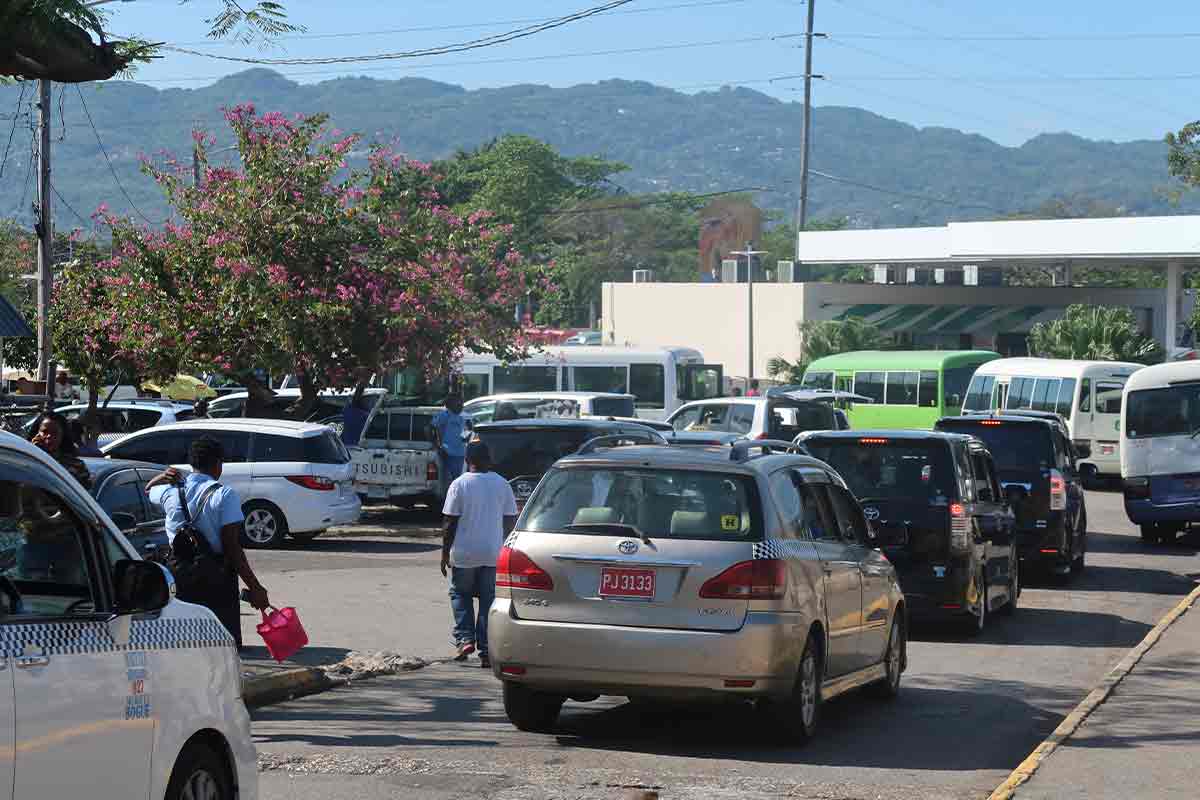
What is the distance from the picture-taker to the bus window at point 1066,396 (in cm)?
3797

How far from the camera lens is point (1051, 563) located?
19.8 m

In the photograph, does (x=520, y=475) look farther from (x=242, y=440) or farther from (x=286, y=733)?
(x=286, y=733)

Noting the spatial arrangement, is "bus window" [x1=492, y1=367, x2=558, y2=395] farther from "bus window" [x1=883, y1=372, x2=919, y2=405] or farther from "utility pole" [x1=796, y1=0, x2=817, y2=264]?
"utility pole" [x1=796, y1=0, x2=817, y2=264]

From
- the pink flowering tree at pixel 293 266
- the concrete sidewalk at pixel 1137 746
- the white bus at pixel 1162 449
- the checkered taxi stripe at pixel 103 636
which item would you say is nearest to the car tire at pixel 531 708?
the concrete sidewalk at pixel 1137 746

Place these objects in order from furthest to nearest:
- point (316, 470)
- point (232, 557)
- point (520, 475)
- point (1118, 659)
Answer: point (316, 470) → point (520, 475) → point (1118, 659) → point (232, 557)

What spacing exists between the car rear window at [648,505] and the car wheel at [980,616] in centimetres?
615

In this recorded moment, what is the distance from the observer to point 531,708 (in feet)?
33.6

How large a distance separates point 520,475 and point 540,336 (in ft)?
52.7

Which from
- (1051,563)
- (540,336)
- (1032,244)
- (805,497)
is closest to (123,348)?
(540,336)

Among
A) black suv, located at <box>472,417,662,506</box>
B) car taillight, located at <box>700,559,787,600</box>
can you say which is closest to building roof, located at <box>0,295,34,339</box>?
black suv, located at <box>472,417,662,506</box>

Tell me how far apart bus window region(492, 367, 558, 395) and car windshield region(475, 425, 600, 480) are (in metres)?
Result: 23.2

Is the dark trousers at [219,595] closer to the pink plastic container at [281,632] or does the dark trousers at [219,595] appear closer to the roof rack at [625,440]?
the pink plastic container at [281,632]

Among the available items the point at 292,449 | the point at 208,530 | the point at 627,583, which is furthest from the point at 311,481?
the point at 627,583

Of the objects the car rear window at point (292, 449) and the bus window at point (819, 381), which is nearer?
the car rear window at point (292, 449)
